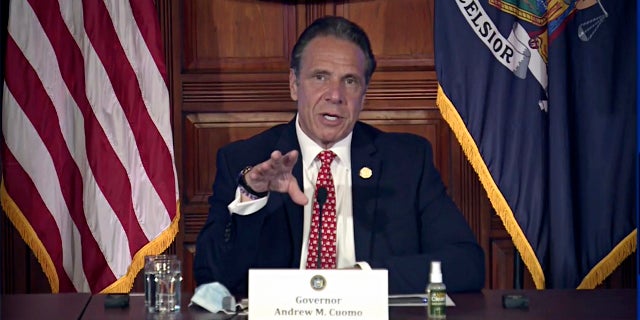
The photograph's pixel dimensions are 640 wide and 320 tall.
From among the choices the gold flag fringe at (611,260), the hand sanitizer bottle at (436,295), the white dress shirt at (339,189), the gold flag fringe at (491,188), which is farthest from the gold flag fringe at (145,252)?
the gold flag fringe at (611,260)

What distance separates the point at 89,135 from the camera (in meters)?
4.09

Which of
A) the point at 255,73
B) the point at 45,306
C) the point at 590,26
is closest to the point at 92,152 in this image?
the point at 255,73

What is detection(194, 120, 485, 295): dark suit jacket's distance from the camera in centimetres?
372

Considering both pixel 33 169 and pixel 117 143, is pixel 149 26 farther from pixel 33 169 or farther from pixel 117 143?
pixel 33 169

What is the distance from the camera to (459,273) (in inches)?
144

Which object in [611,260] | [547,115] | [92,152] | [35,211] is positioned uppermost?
[547,115]

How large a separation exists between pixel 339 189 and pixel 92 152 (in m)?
0.95

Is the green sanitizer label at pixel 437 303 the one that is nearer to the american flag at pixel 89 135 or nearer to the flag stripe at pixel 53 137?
the american flag at pixel 89 135

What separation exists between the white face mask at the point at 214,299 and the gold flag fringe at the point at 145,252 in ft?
3.01

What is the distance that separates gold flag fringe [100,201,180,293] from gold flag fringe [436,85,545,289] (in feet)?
3.56

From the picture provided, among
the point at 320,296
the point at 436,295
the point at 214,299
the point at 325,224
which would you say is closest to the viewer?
the point at 320,296

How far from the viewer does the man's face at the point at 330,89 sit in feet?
12.8

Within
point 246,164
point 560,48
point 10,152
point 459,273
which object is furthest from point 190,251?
point 560,48

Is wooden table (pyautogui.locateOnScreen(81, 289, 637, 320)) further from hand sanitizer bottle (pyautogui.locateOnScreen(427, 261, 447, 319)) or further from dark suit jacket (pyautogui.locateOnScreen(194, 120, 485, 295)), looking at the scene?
dark suit jacket (pyautogui.locateOnScreen(194, 120, 485, 295))
